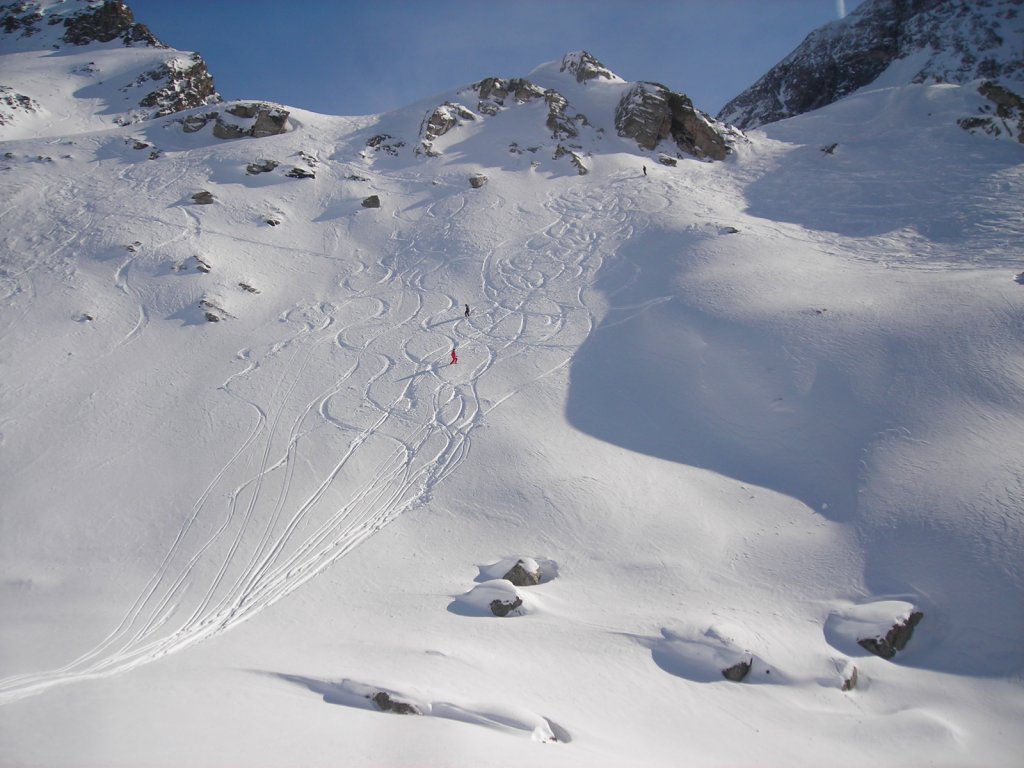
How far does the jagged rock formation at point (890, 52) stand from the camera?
136 feet

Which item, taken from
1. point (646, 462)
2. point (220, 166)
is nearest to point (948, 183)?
point (646, 462)

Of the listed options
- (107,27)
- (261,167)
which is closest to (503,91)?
(261,167)

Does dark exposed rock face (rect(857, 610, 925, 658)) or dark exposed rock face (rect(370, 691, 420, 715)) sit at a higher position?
dark exposed rock face (rect(370, 691, 420, 715))

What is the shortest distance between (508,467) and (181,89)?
4172 cm

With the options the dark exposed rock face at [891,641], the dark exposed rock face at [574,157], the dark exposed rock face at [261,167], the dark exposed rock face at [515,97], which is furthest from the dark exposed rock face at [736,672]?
the dark exposed rock face at [515,97]

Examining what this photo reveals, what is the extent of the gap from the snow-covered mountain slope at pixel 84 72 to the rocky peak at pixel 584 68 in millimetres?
25640

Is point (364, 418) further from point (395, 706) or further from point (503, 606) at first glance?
point (395, 706)

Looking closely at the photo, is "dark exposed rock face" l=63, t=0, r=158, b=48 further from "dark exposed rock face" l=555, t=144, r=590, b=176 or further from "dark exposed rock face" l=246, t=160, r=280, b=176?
"dark exposed rock face" l=555, t=144, r=590, b=176

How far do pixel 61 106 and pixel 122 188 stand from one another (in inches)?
764

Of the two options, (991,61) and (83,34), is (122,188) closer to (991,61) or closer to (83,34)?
(83,34)

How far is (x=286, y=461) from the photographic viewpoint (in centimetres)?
1314

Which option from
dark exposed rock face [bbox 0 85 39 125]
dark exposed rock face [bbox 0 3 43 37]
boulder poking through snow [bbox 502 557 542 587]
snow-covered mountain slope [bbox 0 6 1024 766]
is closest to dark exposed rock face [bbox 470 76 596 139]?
snow-covered mountain slope [bbox 0 6 1024 766]

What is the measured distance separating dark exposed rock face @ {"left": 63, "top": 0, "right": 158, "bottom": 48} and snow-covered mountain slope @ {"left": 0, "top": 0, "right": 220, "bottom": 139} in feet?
0.24

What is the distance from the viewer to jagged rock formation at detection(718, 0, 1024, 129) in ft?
136
